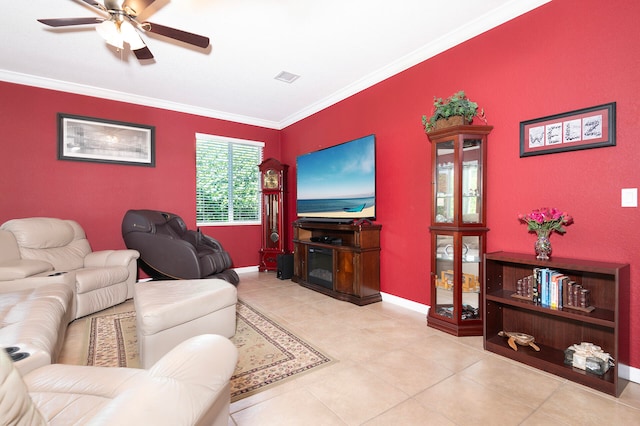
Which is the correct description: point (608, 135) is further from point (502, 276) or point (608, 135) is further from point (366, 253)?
point (366, 253)

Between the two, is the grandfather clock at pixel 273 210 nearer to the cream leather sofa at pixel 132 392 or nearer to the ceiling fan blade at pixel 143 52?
the ceiling fan blade at pixel 143 52

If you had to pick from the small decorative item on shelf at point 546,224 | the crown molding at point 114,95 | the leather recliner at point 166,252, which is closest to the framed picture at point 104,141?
the crown molding at point 114,95

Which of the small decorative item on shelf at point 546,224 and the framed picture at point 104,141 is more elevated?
the framed picture at point 104,141

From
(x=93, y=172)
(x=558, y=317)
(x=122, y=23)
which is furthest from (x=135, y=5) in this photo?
(x=558, y=317)

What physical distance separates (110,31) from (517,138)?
Result: 3.26 m

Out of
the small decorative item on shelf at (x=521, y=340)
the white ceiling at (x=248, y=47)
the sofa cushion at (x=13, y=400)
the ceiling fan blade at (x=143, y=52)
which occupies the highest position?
the white ceiling at (x=248, y=47)

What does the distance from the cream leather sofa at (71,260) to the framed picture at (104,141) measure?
3.17 feet

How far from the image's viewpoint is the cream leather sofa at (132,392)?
643 millimetres

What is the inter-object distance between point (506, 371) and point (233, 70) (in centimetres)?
392

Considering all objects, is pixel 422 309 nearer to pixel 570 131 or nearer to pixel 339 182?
pixel 339 182

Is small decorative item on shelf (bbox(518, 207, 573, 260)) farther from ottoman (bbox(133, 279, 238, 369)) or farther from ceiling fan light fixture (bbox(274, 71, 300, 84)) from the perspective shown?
ceiling fan light fixture (bbox(274, 71, 300, 84))

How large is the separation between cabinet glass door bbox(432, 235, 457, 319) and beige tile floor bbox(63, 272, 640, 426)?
229 mm

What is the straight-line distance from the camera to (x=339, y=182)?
4.01 meters

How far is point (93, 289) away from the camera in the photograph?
3.10 meters
